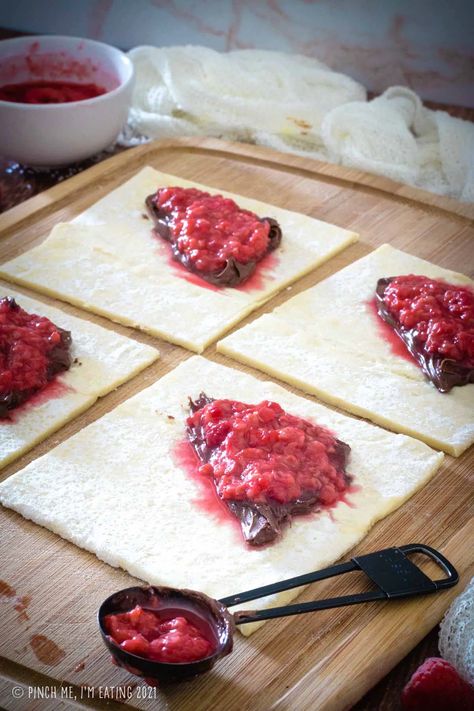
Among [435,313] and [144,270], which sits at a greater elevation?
[435,313]

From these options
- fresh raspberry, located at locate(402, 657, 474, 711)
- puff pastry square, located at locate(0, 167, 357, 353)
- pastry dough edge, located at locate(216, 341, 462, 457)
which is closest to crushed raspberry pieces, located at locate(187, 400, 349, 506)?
pastry dough edge, located at locate(216, 341, 462, 457)

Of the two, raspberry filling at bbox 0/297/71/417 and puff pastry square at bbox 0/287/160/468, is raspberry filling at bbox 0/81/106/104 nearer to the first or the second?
puff pastry square at bbox 0/287/160/468

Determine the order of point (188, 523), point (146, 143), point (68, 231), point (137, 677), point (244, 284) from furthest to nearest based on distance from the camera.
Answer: point (146, 143)
point (68, 231)
point (244, 284)
point (188, 523)
point (137, 677)

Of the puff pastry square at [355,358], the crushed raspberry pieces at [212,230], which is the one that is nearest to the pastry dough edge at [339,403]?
the puff pastry square at [355,358]

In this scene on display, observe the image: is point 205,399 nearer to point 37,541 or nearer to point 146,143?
point 37,541

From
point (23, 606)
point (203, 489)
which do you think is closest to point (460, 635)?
point (203, 489)

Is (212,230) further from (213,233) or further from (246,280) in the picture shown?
(246,280)

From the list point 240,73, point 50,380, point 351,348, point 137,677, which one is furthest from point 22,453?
point 240,73
